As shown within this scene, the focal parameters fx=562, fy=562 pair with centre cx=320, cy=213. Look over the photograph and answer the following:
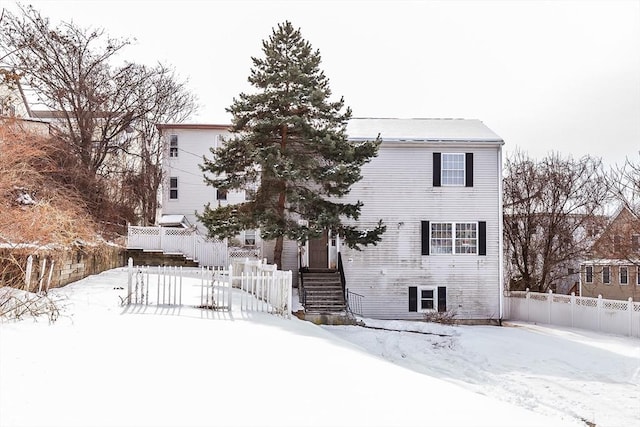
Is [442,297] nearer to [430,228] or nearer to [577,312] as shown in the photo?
[430,228]

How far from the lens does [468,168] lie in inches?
867

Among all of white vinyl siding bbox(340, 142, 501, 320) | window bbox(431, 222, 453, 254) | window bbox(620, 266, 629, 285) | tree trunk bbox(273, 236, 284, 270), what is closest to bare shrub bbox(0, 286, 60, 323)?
tree trunk bbox(273, 236, 284, 270)

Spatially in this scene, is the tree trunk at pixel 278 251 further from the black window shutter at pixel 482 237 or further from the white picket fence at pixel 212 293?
the black window shutter at pixel 482 237

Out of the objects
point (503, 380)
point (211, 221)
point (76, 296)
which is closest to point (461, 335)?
point (503, 380)

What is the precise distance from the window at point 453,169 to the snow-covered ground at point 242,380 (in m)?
8.98

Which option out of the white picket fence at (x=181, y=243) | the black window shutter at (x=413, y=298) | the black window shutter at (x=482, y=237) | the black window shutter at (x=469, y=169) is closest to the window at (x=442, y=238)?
the black window shutter at (x=482, y=237)

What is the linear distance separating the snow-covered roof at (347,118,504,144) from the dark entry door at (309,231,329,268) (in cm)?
454

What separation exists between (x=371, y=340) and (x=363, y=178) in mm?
8131

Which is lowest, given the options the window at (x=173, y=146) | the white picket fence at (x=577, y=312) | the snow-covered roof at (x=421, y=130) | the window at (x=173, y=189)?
the white picket fence at (x=577, y=312)

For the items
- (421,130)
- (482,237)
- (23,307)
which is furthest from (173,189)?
(23,307)

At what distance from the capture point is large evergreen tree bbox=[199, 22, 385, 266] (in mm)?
19438

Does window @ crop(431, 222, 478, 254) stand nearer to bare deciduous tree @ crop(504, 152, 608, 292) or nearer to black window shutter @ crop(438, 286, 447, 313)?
black window shutter @ crop(438, 286, 447, 313)

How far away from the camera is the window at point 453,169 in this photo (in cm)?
2203

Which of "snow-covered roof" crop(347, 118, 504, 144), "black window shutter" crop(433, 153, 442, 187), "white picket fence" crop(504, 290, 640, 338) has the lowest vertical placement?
"white picket fence" crop(504, 290, 640, 338)
